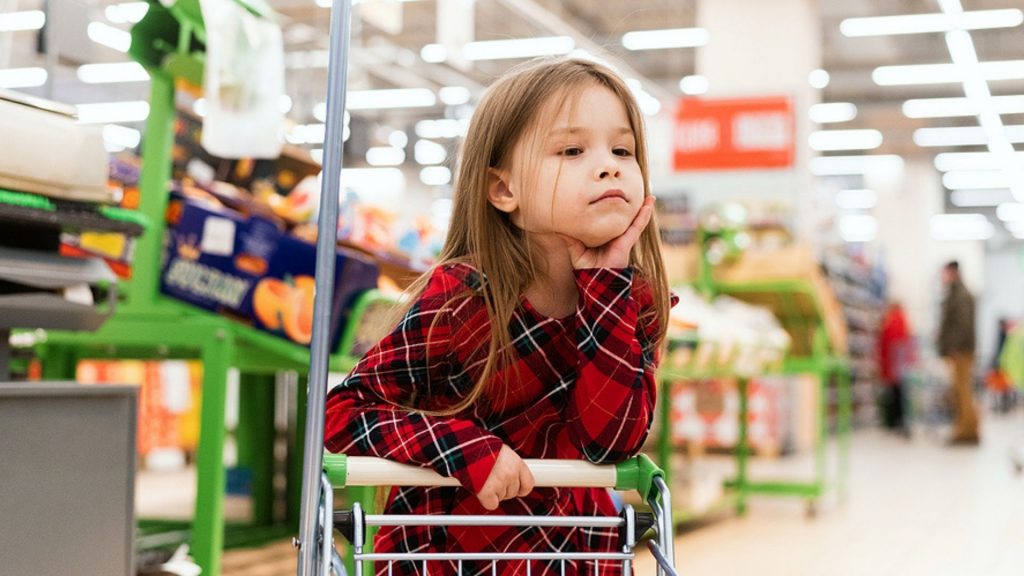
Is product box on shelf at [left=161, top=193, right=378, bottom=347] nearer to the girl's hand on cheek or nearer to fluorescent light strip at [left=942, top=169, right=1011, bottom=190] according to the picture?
the girl's hand on cheek

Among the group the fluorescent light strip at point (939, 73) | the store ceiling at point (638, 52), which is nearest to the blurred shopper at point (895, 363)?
the fluorescent light strip at point (939, 73)

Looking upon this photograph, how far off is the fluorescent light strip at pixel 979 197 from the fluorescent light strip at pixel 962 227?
44 cm

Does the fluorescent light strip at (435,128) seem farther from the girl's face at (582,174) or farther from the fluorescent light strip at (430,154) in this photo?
the girl's face at (582,174)

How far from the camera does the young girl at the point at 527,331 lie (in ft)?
4.54

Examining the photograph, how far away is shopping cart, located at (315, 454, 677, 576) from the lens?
48.2 inches

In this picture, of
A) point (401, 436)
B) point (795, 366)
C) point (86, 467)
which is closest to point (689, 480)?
point (795, 366)

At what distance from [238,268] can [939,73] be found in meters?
12.3

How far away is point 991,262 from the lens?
30.6m

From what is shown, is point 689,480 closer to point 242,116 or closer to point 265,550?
point 265,550

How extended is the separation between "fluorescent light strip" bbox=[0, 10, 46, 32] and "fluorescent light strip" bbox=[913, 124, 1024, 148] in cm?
1471

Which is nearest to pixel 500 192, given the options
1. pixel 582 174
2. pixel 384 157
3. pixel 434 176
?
pixel 582 174

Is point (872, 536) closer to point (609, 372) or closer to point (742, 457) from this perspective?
point (742, 457)

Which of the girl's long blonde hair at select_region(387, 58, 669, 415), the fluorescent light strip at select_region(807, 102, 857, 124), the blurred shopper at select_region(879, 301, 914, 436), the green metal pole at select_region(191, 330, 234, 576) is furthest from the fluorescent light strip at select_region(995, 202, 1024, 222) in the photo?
the girl's long blonde hair at select_region(387, 58, 669, 415)

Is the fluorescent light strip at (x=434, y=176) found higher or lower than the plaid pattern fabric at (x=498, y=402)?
higher
